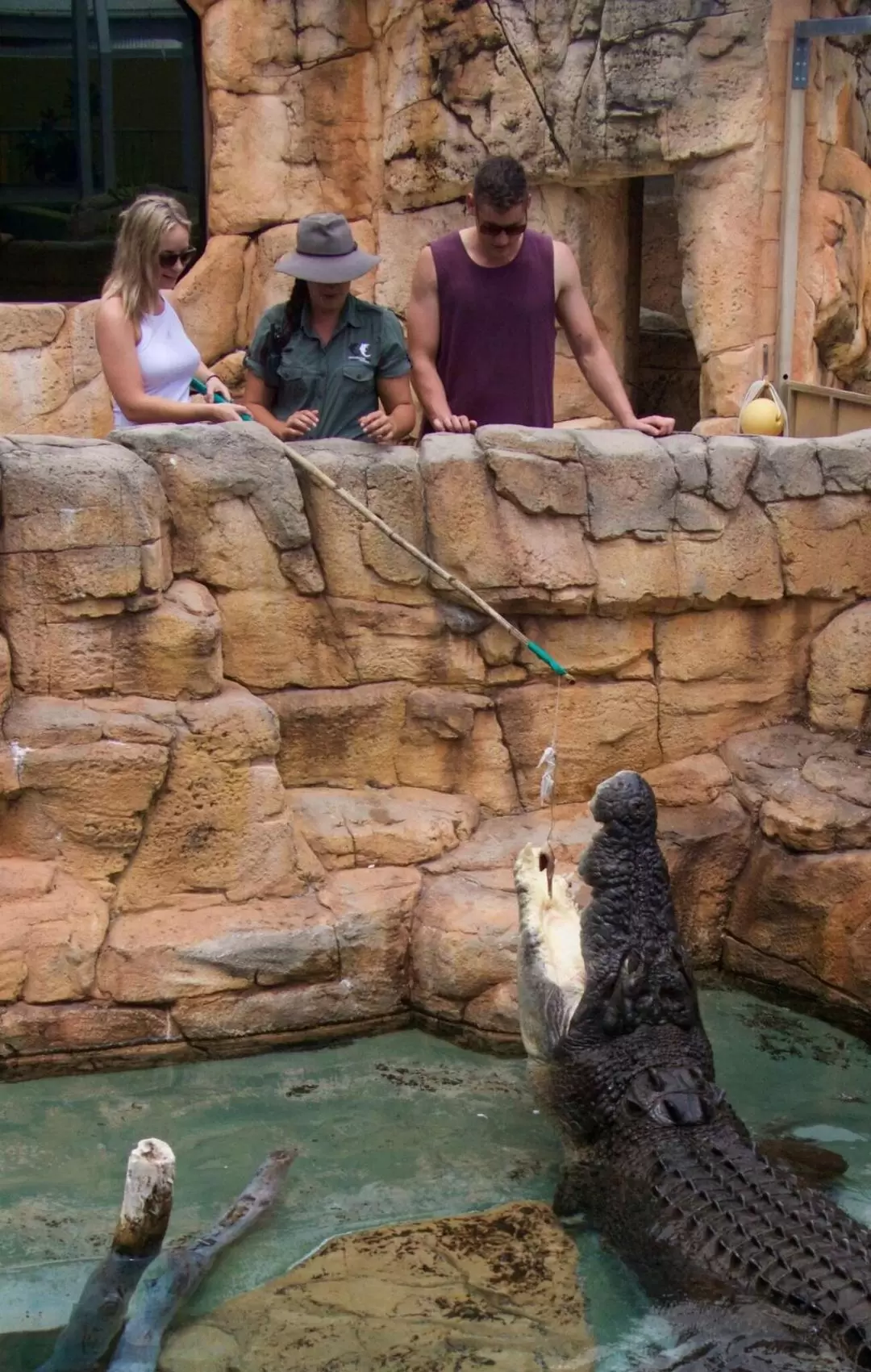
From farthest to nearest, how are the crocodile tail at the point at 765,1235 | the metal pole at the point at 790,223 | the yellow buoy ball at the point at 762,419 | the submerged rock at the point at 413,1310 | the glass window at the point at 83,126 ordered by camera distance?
the glass window at the point at 83,126 → the metal pole at the point at 790,223 → the yellow buoy ball at the point at 762,419 → the submerged rock at the point at 413,1310 → the crocodile tail at the point at 765,1235

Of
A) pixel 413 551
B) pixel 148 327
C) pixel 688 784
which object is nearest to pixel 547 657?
pixel 413 551

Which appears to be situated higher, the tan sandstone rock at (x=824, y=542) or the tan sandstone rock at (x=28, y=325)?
the tan sandstone rock at (x=28, y=325)

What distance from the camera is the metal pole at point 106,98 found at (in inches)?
377

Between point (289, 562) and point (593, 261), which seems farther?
point (593, 261)

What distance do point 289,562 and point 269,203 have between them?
15.9 feet

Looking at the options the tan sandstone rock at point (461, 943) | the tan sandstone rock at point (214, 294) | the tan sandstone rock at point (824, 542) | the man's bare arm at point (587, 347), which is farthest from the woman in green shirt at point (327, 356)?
the tan sandstone rock at point (214, 294)

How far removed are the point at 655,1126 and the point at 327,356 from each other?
2.56 meters

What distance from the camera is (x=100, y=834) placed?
4.62 m

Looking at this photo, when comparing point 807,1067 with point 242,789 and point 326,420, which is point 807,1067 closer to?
point 242,789

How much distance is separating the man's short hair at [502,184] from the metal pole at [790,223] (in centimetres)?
309

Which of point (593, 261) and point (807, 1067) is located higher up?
point (593, 261)

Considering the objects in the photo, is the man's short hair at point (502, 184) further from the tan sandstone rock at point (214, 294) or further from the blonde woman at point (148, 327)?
the tan sandstone rock at point (214, 294)

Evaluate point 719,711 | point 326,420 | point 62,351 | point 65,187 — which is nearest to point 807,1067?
point 719,711

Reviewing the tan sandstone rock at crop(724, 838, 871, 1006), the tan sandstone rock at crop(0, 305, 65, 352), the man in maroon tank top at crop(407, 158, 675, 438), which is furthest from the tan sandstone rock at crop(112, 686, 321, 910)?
the tan sandstone rock at crop(0, 305, 65, 352)
